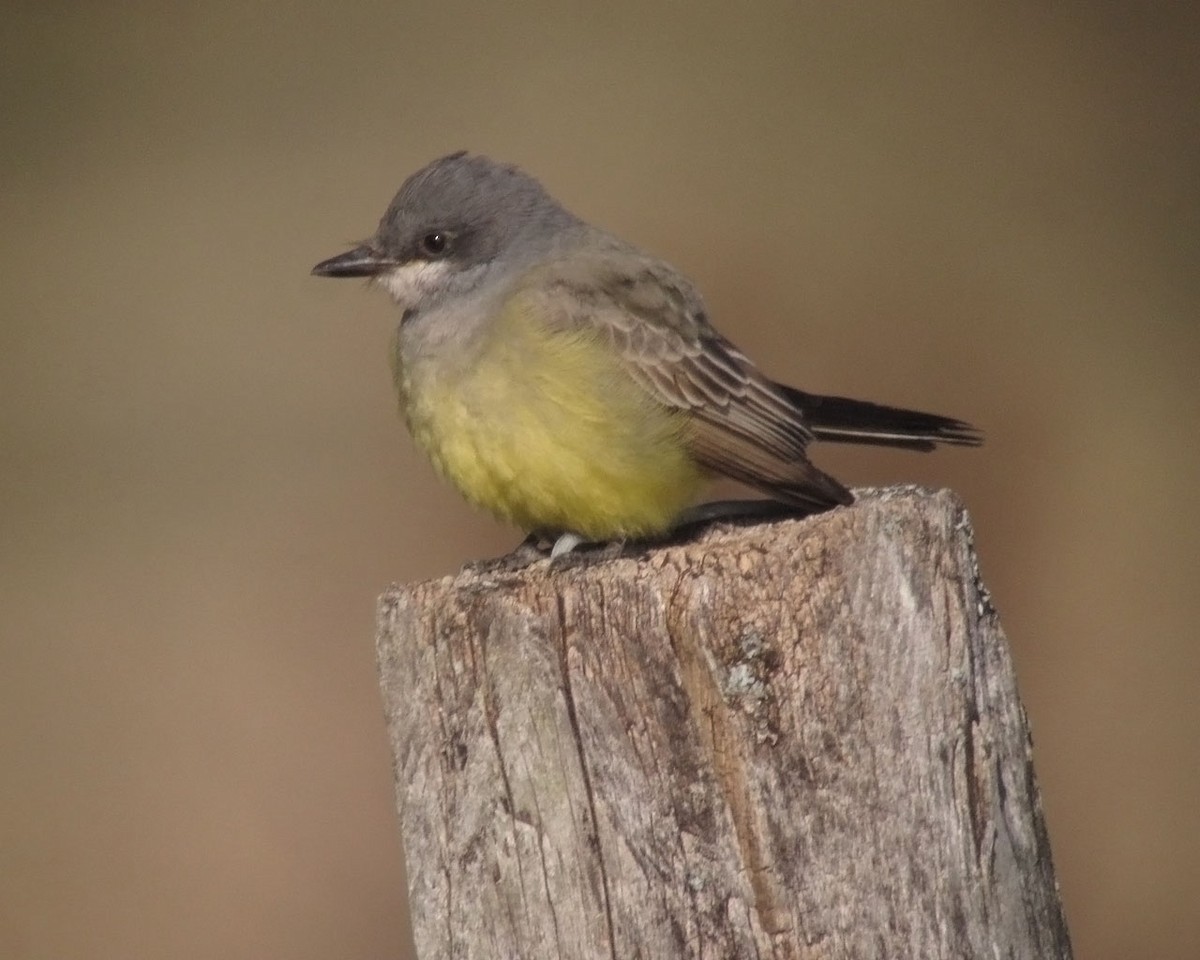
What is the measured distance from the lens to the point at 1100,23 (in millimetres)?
6039

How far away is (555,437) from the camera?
141 inches

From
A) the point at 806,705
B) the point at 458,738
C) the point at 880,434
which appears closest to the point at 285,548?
the point at 880,434

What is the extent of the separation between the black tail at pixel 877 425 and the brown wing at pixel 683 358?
0.18ft

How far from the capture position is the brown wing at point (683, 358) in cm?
374

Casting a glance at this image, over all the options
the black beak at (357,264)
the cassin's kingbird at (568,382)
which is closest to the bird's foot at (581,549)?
the cassin's kingbird at (568,382)

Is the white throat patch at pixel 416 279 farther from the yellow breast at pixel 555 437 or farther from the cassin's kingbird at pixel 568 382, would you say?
the yellow breast at pixel 555 437

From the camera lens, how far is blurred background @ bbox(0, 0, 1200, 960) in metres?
5.43

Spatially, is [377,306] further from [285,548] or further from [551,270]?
[551,270]

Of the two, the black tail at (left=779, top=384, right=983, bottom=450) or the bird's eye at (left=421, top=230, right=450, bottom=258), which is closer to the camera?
the black tail at (left=779, top=384, right=983, bottom=450)

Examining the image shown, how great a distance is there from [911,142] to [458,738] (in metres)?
4.06

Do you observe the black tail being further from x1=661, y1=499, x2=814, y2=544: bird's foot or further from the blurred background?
the blurred background

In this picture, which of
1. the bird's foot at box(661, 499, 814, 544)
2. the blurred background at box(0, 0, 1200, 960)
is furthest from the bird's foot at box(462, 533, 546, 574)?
the blurred background at box(0, 0, 1200, 960)

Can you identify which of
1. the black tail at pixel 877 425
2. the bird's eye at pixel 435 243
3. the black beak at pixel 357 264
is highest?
the bird's eye at pixel 435 243

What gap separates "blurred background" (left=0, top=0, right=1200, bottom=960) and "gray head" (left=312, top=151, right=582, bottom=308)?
155 cm
